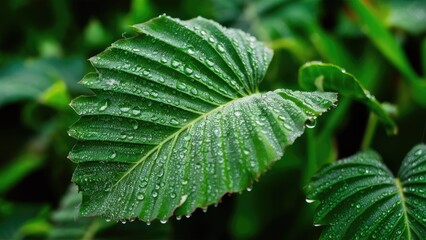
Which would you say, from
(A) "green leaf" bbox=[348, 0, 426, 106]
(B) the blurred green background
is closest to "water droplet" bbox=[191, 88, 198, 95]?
(B) the blurred green background

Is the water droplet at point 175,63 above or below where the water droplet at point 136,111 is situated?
above

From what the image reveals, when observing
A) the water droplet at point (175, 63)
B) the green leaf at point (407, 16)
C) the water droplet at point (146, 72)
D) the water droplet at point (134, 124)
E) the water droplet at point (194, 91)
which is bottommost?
the water droplet at point (134, 124)

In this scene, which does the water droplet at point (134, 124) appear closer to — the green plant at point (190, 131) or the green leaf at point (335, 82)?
the green plant at point (190, 131)

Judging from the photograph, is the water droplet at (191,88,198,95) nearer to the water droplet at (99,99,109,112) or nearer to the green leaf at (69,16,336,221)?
the green leaf at (69,16,336,221)

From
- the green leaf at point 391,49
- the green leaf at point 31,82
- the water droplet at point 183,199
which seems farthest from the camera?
the green leaf at point 31,82

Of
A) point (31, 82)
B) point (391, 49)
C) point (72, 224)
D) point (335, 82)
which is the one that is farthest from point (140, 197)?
point (31, 82)

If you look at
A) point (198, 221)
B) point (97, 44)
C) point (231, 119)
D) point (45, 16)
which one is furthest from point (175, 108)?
point (45, 16)

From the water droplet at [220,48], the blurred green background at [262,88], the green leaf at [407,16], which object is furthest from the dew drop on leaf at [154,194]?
the green leaf at [407,16]

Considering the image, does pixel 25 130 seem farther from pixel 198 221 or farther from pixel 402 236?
pixel 402 236
